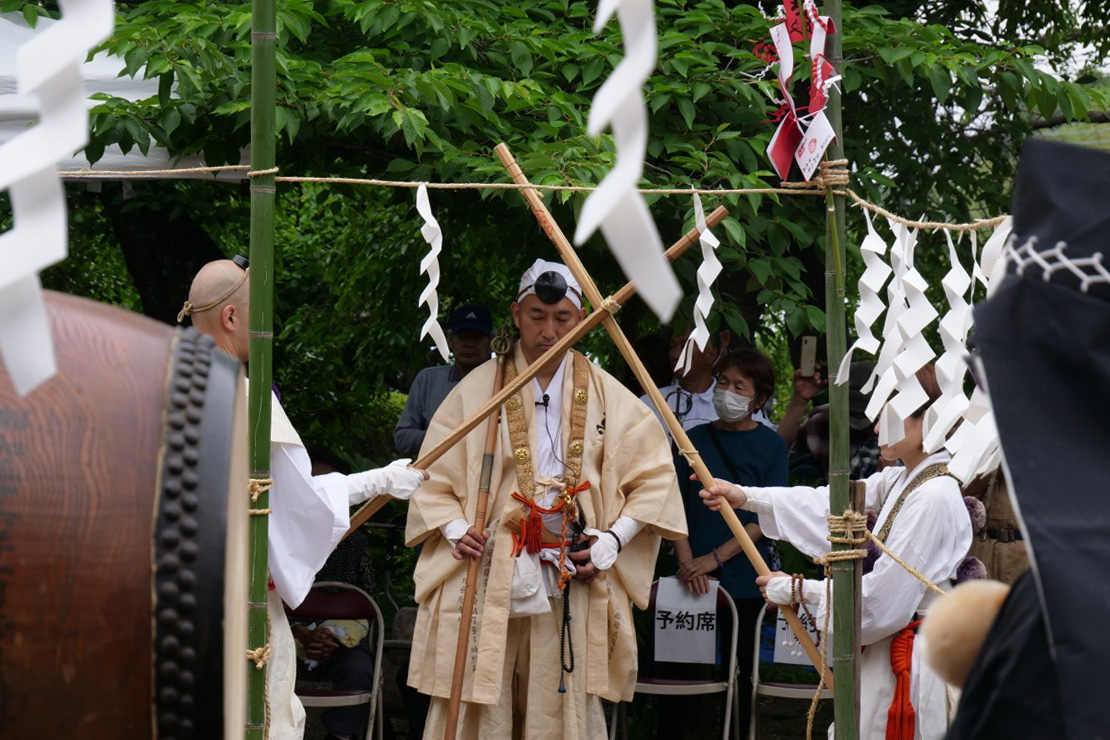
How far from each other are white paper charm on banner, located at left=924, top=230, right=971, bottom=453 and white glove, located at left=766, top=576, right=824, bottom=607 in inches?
22.6

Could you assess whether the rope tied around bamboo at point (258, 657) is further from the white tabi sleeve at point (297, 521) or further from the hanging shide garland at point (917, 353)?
the hanging shide garland at point (917, 353)

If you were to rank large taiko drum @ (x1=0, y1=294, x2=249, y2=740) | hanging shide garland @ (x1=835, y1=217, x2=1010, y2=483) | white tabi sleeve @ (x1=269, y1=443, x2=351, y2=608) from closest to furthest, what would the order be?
1. large taiko drum @ (x1=0, y1=294, x2=249, y2=740)
2. hanging shide garland @ (x1=835, y1=217, x2=1010, y2=483)
3. white tabi sleeve @ (x1=269, y1=443, x2=351, y2=608)

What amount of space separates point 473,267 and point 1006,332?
5.81 metres

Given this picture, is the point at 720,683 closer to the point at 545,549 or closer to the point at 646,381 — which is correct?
the point at 545,549

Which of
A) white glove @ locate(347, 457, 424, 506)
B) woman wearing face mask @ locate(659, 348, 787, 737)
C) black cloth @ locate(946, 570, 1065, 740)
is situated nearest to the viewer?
black cloth @ locate(946, 570, 1065, 740)

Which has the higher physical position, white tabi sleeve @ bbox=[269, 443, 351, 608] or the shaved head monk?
the shaved head monk

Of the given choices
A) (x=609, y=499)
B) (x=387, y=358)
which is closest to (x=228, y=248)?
(x=387, y=358)

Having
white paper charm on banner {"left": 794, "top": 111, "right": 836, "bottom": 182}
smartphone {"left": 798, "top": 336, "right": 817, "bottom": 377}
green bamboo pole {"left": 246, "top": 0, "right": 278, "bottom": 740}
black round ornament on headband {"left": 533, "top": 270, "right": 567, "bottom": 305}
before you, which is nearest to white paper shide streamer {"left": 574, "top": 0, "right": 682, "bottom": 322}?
green bamboo pole {"left": 246, "top": 0, "right": 278, "bottom": 740}

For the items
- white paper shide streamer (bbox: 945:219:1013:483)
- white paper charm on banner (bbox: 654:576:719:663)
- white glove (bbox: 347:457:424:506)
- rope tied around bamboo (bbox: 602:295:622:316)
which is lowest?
white paper charm on banner (bbox: 654:576:719:663)

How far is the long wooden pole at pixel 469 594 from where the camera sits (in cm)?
474

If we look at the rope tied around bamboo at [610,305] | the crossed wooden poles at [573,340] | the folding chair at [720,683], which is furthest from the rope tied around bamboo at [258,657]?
the folding chair at [720,683]

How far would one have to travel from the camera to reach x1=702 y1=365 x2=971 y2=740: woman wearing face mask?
12.9ft

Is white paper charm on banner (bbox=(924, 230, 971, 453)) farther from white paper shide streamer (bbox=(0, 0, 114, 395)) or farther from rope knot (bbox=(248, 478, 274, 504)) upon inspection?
white paper shide streamer (bbox=(0, 0, 114, 395))

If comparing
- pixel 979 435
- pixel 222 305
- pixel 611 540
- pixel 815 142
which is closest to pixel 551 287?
pixel 611 540
